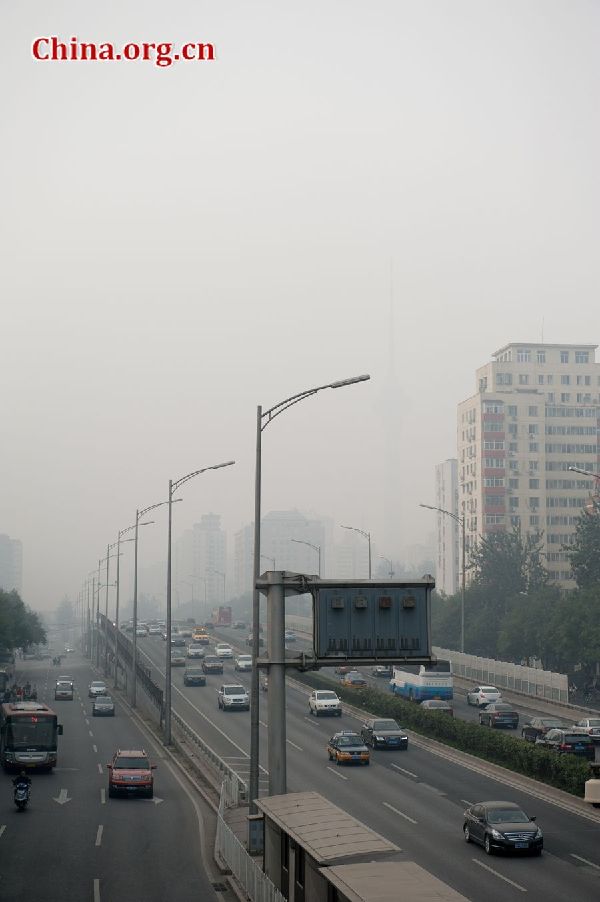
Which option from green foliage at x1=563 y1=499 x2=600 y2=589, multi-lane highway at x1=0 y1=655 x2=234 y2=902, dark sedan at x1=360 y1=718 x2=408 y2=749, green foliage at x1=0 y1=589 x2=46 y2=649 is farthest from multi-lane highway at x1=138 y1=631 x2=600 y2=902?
green foliage at x1=0 y1=589 x2=46 y2=649

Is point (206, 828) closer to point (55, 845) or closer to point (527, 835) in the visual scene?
point (55, 845)

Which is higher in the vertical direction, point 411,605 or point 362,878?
point 411,605

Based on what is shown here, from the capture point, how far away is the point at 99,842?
3625cm

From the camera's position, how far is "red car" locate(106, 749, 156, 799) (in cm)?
4562

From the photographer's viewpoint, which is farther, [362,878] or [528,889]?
[528,889]

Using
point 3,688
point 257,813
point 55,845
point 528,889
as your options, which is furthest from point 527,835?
point 3,688

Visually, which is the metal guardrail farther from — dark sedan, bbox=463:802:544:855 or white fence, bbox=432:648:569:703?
dark sedan, bbox=463:802:544:855

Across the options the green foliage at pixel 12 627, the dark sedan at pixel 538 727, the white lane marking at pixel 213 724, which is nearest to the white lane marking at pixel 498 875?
the white lane marking at pixel 213 724

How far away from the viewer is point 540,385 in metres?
186

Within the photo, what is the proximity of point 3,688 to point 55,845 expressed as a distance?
1877 inches

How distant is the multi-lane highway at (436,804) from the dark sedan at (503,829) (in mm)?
372

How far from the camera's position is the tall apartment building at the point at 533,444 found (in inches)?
6875

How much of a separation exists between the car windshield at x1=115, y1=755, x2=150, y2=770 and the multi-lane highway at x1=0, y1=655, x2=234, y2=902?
1.21 m

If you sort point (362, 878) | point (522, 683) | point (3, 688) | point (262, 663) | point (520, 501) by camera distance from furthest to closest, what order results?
1. point (520, 501)
2. point (522, 683)
3. point (3, 688)
4. point (262, 663)
5. point (362, 878)
